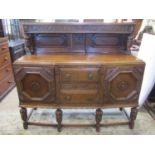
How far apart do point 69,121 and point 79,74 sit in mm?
861

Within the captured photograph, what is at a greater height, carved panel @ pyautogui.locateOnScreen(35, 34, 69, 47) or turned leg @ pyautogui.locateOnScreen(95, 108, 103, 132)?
carved panel @ pyautogui.locateOnScreen(35, 34, 69, 47)

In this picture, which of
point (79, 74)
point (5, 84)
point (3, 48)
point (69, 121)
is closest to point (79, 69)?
point (79, 74)

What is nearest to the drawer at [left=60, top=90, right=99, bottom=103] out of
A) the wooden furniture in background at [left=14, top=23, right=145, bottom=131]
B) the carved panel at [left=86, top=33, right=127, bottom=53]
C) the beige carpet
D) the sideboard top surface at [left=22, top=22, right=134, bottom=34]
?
the wooden furniture in background at [left=14, top=23, right=145, bottom=131]

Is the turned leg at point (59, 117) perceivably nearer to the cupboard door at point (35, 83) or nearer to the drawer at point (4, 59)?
the cupboard door at point (35, 83)

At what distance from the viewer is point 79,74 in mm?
1696

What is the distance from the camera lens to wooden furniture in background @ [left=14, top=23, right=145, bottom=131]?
169cm

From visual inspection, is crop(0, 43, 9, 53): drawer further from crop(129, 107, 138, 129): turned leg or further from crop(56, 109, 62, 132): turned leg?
crop(129, 107, 138, 129): turned leg

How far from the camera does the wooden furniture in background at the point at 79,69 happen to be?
1689 mm

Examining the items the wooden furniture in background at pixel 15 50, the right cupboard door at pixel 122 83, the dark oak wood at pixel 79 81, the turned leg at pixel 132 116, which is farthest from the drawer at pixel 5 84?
the turned leg at pixel 132 116

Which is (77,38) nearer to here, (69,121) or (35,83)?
(35,83)

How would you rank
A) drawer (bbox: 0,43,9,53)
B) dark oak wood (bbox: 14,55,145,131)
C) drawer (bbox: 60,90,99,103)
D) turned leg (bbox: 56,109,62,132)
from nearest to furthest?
dark oak wood (bbox: 14,55,145,131) < drawer (bbox: 60,90,99,103) < turned leg (bbox: 56,109,62,132) < drawer (bbox: 0,43,9,53)

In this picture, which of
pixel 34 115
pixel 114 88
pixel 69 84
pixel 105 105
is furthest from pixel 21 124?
pixel 114 88
